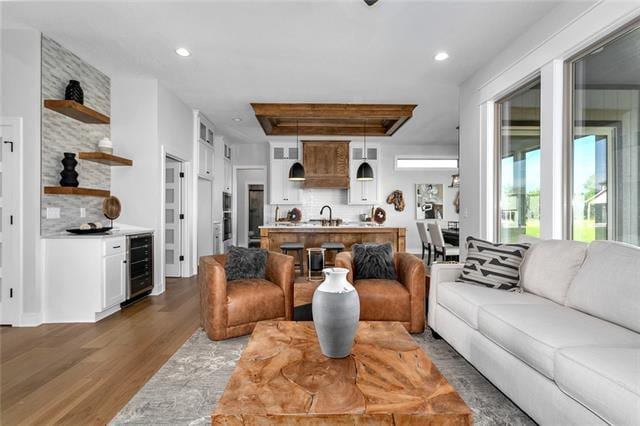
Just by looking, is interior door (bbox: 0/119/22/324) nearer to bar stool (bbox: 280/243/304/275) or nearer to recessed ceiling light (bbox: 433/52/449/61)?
bar stool (bbox: 280/243/304/275)

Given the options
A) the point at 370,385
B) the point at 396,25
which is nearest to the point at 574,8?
the point at 396,25

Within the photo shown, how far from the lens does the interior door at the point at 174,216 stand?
17.9 ft

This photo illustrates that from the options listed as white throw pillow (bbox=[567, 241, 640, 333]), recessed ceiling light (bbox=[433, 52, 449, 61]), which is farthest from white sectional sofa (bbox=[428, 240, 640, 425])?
recessed ceiling light (bbox=[433, 52, 449, 61])

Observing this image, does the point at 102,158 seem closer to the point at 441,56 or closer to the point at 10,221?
the point at 10,221

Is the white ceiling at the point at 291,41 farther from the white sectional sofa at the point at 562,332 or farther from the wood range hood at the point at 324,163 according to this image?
the wood range hood at the point at 324,163

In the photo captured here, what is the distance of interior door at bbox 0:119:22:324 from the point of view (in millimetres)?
3227

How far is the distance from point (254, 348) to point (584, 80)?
3.35m

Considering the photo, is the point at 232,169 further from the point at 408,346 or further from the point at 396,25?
the point at 408,346

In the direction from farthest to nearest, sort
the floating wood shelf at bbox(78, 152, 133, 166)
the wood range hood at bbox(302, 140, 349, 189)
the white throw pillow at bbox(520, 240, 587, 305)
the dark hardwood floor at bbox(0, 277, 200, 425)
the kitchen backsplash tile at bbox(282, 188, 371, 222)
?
the kitchen backsplash tile at bbox(282, 188, 371, 222) → the wood range hood at bbox(302, 140, 349, 189) → the floating wood shelf at bbox(78, 152, 133, 166) → the white throw pillow at bbox(520, 240, 587, 305) → the dark hardwood floor at bbox(0, 277, 200, 425)

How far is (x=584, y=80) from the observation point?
2.79 meters

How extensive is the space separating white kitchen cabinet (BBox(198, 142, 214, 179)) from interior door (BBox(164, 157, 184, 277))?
56 centimetres

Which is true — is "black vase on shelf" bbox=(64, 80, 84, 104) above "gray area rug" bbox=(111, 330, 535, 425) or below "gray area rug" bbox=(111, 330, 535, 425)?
above

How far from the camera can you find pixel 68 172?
3.54m

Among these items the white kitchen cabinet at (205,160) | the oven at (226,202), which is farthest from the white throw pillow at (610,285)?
the oven at (226,202)
